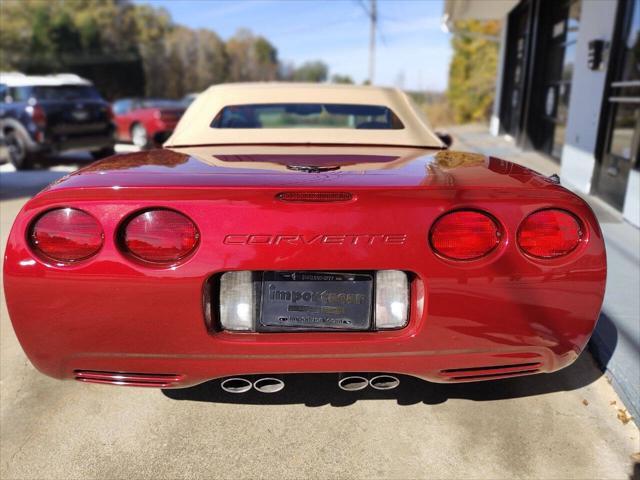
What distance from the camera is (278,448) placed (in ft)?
6.67

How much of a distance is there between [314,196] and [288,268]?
0.25m

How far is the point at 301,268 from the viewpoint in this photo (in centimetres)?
171

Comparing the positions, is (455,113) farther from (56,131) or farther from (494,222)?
(494,222)

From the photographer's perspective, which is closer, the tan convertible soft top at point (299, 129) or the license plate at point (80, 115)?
the tan convertible soft top at point (299, 129)

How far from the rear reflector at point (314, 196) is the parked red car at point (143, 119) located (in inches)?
427

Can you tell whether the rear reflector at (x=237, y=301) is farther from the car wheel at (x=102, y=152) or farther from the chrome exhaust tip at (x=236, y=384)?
the car wheel at (x=102, y=152)

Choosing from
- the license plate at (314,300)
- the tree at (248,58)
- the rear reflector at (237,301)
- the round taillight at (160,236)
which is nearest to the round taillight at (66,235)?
the round taillight at (160,236)

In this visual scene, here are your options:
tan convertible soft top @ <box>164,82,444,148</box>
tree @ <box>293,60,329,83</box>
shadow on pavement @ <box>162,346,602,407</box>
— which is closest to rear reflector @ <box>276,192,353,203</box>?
shadow on pavement @ <box>162,346,602,407</box>

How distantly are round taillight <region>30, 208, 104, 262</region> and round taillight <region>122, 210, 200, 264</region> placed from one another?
105 millimetres

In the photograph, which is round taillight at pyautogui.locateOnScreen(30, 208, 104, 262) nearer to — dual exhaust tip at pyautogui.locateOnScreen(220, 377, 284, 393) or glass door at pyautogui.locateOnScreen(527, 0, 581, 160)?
dual exhaust tip at pyautogui.locateOnScreen(220, 377, 284, 393)

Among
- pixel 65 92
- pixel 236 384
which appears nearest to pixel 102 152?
pixel 65 92

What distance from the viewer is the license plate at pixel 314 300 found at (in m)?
1.79

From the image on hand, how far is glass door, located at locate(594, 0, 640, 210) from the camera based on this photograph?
5430mm

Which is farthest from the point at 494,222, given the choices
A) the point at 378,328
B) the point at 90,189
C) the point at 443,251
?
the point at 90,189
